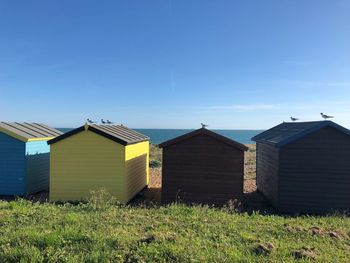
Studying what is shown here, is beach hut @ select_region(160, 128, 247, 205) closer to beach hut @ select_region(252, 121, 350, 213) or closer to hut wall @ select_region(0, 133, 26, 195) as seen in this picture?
beach hut @ select_region(252, 121, 350, 213)

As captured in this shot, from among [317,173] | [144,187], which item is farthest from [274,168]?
[144,187]

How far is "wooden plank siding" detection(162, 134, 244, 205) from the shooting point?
38.3 feet

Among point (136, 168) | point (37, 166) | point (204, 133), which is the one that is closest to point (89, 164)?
point (136, 168)

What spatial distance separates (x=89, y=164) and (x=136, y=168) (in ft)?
7.14

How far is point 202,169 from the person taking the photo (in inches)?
466

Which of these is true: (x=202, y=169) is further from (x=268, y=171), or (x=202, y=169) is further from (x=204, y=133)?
(x=268, y=171)

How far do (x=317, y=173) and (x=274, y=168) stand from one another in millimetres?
1411

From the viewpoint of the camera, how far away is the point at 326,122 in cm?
1130

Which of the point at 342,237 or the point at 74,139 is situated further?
the point at 74,139

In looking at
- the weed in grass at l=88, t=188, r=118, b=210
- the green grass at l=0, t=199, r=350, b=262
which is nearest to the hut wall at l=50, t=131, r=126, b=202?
the weed in grass at l=88, t=188, r=118, b=210

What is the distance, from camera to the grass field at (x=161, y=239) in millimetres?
4969

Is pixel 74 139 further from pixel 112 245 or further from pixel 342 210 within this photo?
pixel 342 210

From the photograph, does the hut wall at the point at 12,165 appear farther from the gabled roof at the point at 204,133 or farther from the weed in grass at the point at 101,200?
the gabled roof at the point at 204,133

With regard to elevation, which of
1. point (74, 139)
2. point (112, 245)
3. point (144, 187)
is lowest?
point (144, 187)
